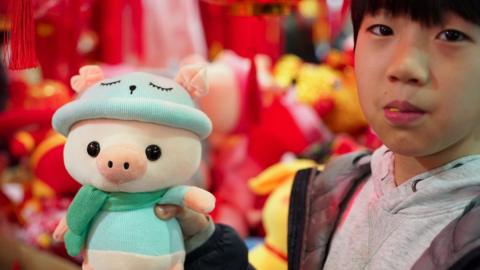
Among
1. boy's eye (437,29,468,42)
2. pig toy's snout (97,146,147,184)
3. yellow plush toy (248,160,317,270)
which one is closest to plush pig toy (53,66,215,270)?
pig toy's snout (97,146,147,184)

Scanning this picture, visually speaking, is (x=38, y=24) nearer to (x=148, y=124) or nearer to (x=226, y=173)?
(x=226, y=173)

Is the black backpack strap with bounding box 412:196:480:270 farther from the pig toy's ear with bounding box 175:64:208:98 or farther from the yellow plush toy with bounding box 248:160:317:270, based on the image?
the yellow plush toy with bounding box 248:160:317:270

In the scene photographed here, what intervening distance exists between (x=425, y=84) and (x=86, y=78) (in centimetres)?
41

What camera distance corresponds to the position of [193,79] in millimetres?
764

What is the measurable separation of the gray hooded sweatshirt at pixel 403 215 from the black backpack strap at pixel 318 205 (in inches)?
1.5

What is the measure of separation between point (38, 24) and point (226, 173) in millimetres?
596

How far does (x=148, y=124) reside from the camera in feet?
2.32

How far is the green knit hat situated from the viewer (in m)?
0.70

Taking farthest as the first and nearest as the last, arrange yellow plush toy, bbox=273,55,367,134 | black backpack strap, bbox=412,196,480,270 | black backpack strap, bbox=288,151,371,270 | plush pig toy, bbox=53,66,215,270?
yellow plush toy, bbox=273,55,367,134
black backpack strap, bbox=288,151,371,270
plush pig toy, bbox=53,66,215,270
black backpack strap, bbox=412,196,480,270

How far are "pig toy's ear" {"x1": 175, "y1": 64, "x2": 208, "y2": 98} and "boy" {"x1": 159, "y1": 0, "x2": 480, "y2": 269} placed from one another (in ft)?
0.50

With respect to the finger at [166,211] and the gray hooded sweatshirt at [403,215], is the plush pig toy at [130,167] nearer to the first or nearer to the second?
the finger at [166,211]

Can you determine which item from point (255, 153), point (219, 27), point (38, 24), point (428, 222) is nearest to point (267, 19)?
point (219, 27)

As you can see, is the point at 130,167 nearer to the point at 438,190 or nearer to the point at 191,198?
the point at 191,198

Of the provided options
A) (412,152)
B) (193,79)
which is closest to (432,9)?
(412,152)
